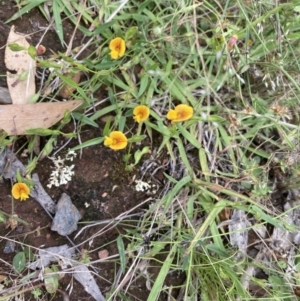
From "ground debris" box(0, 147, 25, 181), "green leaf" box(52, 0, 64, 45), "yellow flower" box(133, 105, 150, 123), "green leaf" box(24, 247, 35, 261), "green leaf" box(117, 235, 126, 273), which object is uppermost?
"green leaf" box(52, 0, 64, 45)

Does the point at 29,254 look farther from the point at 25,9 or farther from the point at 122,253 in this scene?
the point at 25,9

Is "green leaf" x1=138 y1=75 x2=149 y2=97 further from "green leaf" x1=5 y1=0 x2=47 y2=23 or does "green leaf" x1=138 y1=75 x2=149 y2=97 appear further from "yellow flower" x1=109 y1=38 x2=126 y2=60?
"green leaf" x1=5 y1=0 x2=47 y2=23

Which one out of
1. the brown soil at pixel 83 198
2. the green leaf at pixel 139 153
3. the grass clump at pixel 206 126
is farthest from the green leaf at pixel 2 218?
the green leaf at pixel 139 153

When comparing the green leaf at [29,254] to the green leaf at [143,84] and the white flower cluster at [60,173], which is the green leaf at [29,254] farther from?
the green leaf at [143,84]

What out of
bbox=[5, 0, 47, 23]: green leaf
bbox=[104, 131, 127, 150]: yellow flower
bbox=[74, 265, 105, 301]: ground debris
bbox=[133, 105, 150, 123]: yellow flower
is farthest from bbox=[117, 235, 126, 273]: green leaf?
bbox=[5, 0, 47, 23]: green leaf

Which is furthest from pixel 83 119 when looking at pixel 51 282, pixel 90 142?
pixel 51 282

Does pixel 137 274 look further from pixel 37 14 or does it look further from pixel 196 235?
pixel 37 14
